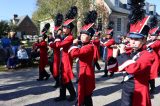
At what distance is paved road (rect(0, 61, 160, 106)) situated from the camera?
8430 millimetres

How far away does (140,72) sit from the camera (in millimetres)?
4957

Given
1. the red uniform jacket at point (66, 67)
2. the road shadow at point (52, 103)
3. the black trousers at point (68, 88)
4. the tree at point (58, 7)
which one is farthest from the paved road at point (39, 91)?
the tree at point (58, 7)

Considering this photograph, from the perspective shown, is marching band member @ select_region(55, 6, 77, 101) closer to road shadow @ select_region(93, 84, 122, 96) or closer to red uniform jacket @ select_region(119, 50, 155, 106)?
road shadow @ select_region(93, 84, 122, 96)

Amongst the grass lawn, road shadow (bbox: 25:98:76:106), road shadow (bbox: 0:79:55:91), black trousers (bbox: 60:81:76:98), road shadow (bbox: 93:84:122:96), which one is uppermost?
black trousers (bbox: 60:81:76:98)

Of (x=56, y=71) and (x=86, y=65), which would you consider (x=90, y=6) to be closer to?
(x=56, y=71)

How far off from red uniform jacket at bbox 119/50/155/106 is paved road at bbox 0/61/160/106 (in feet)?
10.2

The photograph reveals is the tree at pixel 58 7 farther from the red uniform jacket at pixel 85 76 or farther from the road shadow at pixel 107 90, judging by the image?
the red uniform jacket at pixel 85 76

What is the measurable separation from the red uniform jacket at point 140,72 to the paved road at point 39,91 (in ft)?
10.2

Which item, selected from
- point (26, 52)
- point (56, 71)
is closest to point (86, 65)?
point (56, 71)

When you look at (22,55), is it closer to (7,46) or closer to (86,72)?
(7,46)

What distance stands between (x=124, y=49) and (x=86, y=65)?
6.17ft

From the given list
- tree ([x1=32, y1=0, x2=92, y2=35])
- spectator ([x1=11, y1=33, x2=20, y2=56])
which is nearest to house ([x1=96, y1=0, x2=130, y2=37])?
tree ([x1=32, y1=0, x2=92, y2=35])

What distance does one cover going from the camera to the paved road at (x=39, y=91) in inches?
332

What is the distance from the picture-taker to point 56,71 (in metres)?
9.34
